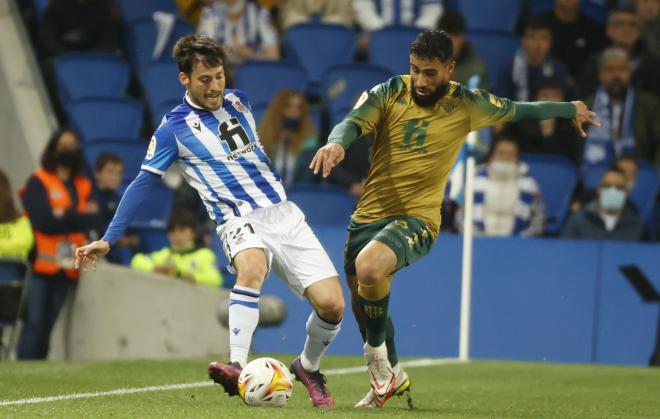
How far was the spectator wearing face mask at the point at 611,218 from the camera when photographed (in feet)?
41.1

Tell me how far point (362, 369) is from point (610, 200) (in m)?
2.91

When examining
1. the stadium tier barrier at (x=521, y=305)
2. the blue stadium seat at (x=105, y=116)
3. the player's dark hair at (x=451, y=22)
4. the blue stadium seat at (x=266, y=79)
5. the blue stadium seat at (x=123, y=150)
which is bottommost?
the stadium tier barrier at (x=521, y=305)

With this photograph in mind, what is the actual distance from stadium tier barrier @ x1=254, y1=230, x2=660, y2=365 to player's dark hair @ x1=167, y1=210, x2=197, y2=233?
1.00 m

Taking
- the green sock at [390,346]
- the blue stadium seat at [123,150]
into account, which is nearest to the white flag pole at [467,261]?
the blue stadium seat at [123,150]

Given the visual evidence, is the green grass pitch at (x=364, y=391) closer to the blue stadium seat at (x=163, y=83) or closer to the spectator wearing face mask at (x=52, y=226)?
the spectator wearing face mask at (x=52, y=226)

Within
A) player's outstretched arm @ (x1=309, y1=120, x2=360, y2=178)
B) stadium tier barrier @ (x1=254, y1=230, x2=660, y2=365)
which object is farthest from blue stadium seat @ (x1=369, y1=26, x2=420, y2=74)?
player's outstretched arm @ (x1=309, y1=120, x2=360, y2=178)

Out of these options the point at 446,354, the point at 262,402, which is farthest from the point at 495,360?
the point at 262,402

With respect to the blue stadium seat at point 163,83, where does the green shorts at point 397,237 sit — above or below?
above

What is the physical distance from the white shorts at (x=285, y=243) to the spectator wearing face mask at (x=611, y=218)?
5.32m

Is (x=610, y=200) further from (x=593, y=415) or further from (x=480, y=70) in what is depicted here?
(x=593, y=415)

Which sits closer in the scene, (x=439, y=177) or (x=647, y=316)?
(x=439, y=177)

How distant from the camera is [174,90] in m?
15.0

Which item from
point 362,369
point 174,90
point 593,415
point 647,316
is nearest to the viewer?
point 593,415

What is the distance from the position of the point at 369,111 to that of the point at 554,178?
6.07 metres
